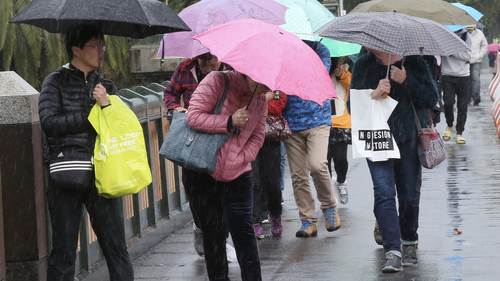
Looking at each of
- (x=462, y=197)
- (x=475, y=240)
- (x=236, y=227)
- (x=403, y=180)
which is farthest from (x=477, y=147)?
(x=236, y=227)

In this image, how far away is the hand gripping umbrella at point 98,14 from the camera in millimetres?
4344

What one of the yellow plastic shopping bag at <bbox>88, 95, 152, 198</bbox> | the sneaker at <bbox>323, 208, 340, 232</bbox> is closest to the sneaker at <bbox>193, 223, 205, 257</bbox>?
the sneaker at <bbox>323, 208, 340, 232</bbox>

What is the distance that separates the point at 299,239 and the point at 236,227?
2.46 metres

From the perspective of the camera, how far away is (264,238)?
7.29 metres

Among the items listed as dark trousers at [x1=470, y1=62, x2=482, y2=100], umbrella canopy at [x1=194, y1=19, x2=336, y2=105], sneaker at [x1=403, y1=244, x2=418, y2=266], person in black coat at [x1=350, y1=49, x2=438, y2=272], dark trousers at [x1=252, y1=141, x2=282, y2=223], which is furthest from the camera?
dark trousers at [x1=470, y1=62, x2=482, y2=100]

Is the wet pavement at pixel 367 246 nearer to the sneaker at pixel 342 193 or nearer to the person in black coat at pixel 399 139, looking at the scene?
the sneaker at pixel 342 193

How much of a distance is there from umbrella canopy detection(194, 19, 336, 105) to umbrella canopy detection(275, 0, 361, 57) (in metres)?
1.48

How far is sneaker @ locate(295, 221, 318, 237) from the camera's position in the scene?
23.7 ft

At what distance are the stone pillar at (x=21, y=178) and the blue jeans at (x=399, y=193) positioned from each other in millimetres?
2528

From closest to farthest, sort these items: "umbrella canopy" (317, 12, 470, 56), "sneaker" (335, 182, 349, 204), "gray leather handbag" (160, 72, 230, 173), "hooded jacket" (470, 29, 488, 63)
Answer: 1. "gray leather handbag" (160, 72, 230, 173)
2. "umbrella canopy" (317, 12, 470, 56)
3. "sneaker" (335, 182, 349, 204)
4. "hooded jacket" (470, 29, 488, 63)

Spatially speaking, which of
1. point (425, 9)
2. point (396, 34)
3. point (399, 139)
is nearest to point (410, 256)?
point (399, 139)

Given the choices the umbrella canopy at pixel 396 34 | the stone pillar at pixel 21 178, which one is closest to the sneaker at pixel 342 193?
the umbrella canopy at pixel 396 34

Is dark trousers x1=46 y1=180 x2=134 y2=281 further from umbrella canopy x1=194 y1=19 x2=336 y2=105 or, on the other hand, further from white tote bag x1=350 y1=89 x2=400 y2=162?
white tote bag x1=350 y1=89 x2=400 y2=162

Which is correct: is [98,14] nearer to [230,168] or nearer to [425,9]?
[230,168]
